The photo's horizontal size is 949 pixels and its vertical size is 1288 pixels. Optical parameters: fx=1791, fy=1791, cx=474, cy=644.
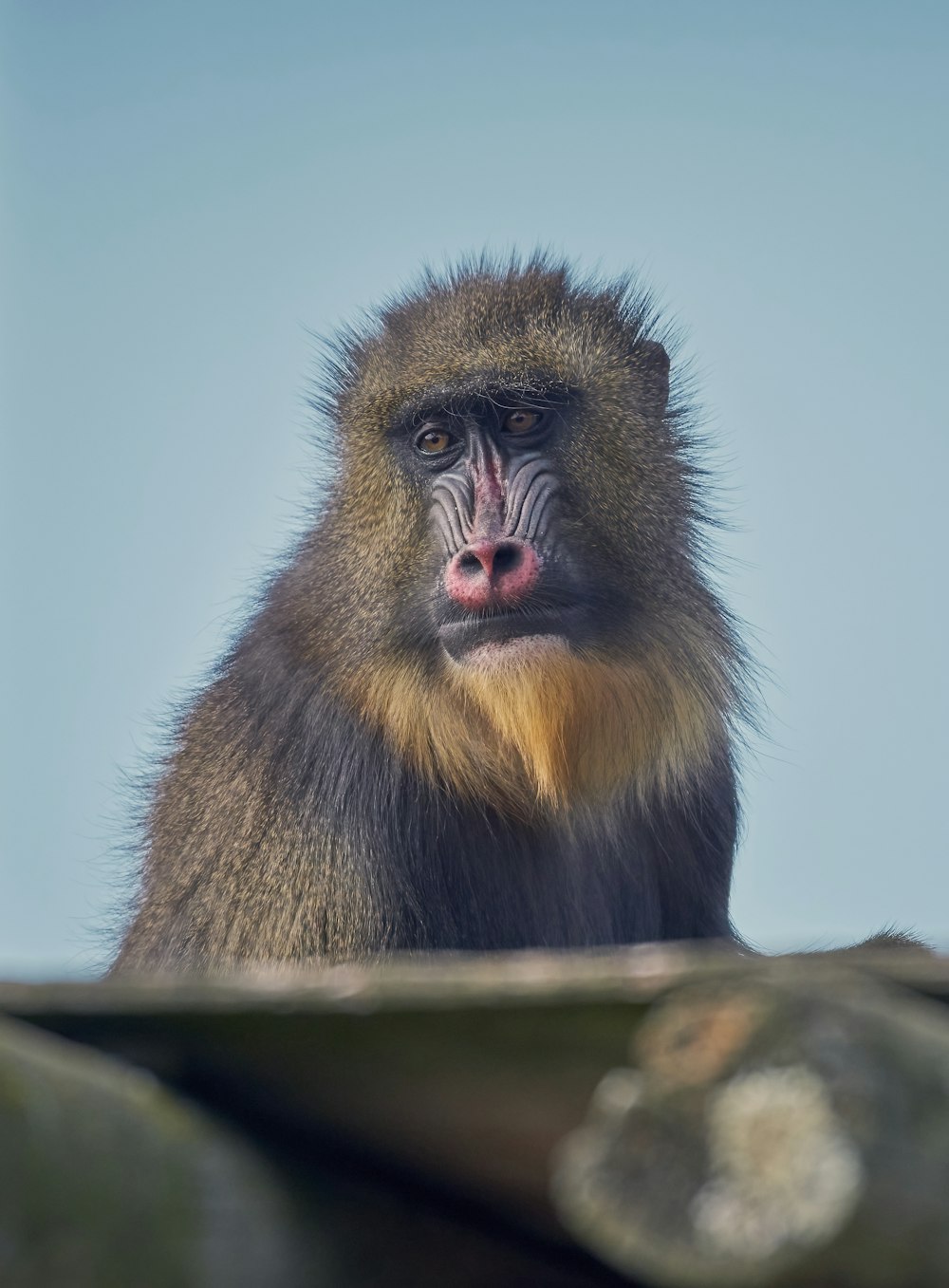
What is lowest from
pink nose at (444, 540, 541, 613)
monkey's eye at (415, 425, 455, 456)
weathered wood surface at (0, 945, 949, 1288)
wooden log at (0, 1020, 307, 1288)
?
wooden log at (0, 1020, 307, 1288)

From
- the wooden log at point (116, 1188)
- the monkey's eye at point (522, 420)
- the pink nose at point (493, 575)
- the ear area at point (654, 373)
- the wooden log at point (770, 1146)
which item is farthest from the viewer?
the ear area at point (654, 373)

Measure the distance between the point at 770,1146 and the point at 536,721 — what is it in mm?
3825

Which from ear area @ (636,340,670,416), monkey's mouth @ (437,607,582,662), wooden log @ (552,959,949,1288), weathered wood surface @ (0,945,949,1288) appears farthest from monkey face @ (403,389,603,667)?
wooden log @ (552,959,949,1288)

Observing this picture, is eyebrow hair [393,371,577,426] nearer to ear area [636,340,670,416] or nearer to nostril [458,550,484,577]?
ear area [636,340,670,416]

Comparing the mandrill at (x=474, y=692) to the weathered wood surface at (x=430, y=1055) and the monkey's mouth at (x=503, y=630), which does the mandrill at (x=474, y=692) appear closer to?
the monkey's mouth at (x=503, y=630)

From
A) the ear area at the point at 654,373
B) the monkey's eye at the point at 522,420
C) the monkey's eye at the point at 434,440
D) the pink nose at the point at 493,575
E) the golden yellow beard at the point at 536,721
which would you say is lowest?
the golden yellow beard at the point at 536,721

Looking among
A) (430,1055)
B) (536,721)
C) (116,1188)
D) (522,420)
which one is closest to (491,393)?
(522,420)

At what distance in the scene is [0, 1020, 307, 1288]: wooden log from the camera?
1.74m

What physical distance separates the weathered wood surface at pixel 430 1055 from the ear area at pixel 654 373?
172 inches

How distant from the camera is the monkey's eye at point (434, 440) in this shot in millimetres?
6020

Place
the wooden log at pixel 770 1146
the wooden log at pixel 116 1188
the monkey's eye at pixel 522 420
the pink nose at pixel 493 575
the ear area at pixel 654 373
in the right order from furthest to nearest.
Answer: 1. the ear area at pixel 654 373
2. the monkey's eye at pixel 522 420
3. the pink nose at pixel 493 575
4. the wooden log at pixel 116 1188
5. the wooden log at pixel 770 1146

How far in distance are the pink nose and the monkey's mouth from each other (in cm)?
4

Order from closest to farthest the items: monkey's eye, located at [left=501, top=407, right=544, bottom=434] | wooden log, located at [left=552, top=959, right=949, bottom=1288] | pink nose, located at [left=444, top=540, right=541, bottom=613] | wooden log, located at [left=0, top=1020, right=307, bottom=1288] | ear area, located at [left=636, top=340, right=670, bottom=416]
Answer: wooden log, located at [left=552, top=959, right=949, bottom=1288] < wooden log, located at [left=0, top=1020, right=307, bottom=1288] < pink nose, located at [left=444, top=540, right=541, bottom=613] < monkey's eye, located at [left=501, top=407, right=544, bottom=434] < ear area, located at [left=636, top=340, right=670, bottom=416]

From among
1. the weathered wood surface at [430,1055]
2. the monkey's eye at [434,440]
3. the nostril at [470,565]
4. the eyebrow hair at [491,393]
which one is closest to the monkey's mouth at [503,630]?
the nostril at [470,565]
